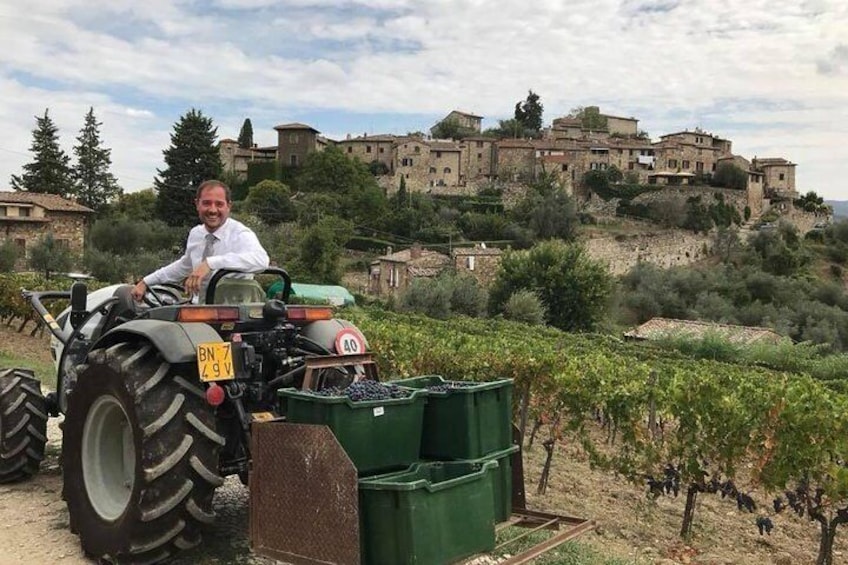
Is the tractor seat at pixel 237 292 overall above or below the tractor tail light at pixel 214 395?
above

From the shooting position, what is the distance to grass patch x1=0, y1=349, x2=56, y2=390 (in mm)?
11337

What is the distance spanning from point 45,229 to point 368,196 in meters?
29.8

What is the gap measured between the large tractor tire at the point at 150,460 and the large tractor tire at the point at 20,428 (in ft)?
5.08

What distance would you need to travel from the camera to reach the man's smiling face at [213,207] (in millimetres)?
5086

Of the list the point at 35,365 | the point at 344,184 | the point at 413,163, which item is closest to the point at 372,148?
the point at 413,163

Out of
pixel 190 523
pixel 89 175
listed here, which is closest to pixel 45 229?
pixel 89 175

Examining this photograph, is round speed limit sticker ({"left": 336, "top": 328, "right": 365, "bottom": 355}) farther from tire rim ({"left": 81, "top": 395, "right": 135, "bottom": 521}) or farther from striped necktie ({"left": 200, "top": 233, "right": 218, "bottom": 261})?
tire rim ({"left": 81, "top": 395, "right": 135, "bottom": 521})

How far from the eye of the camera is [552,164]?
299ft

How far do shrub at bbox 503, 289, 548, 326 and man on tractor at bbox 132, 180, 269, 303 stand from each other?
35850 mm

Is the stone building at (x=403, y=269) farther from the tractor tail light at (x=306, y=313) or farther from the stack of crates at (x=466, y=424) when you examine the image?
the stack of crates at (x=466, y=424)

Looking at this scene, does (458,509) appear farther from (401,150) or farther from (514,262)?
(401,150)

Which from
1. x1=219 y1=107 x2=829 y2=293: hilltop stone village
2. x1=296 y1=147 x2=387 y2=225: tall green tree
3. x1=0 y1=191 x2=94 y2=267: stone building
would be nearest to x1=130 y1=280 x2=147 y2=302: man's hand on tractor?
x1=0 y1=191 x2=94 y2=267: stone building

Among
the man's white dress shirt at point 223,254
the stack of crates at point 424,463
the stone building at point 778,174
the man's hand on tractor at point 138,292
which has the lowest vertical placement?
the stack of crates at point 424,463

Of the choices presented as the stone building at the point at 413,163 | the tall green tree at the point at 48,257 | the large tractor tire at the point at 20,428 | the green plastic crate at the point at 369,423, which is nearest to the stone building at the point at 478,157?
the stone building at the point at 413,163
